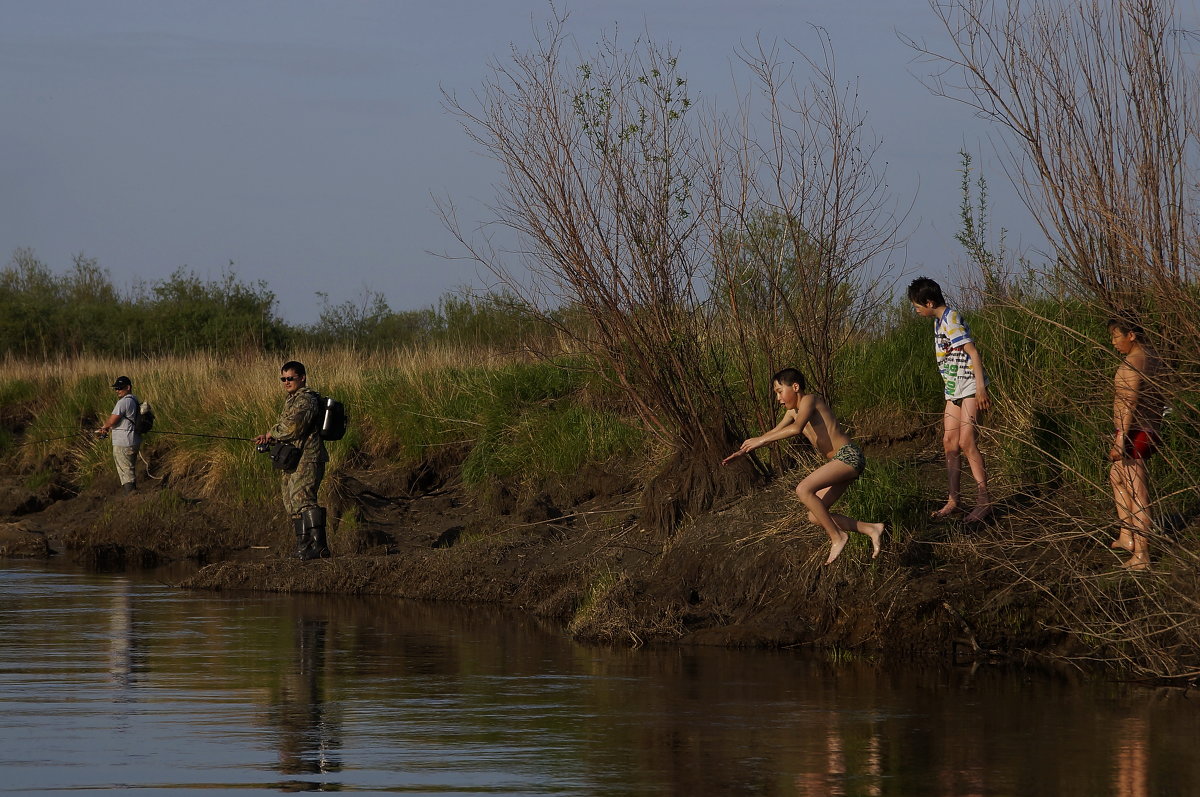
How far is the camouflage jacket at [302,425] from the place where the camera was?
14891 millimetres

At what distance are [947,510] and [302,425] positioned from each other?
6676mm

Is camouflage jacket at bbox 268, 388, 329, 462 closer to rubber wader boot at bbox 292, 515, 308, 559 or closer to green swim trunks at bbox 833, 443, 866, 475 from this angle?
rubber wader boot at bbox 292, 515, 308, 559

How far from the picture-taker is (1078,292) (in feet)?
35.7

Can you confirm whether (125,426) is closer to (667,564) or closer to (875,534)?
(667,564)

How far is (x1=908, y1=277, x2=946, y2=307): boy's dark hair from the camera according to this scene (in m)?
11.1

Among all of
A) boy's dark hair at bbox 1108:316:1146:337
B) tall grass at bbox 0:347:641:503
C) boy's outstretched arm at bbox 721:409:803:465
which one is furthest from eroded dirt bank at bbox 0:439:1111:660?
boy's dark hair at bbox 1108:316:1146:337

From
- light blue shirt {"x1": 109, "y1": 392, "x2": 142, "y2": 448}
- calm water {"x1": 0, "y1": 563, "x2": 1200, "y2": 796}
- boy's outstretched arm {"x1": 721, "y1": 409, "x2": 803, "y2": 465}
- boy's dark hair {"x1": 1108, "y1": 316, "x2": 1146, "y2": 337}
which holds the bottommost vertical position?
calm water {"x1": 0, "y1": 563, "x2": 1200, "y2": 796}

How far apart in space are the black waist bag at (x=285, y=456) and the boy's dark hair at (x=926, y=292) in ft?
21.5

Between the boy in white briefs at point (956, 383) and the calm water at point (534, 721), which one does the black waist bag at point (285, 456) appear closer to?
the calm water at point (534, 721)

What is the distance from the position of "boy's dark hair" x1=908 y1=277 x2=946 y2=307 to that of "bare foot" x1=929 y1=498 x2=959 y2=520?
1424 millimetres

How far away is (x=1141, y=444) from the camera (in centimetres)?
937

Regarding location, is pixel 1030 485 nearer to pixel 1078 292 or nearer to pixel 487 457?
pixel 1078 292

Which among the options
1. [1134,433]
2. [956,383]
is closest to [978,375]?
[956,383]

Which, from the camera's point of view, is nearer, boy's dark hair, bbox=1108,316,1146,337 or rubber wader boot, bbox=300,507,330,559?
boy's dark hair, bbox=1108,316,1146,337
